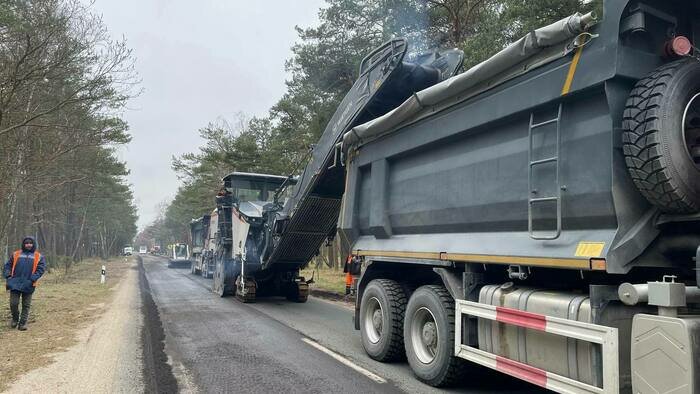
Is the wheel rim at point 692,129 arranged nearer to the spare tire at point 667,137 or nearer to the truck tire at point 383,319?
the spare tire at point 667,137

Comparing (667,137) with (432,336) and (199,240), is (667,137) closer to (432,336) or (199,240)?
(432,336)

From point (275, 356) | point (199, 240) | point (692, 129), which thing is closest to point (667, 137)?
point (692, 129)

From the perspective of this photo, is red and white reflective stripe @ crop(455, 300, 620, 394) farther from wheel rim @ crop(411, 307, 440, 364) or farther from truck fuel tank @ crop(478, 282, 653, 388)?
wheel rim @ crop(411, 307, 440, 364)

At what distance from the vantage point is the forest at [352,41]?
1340 cm

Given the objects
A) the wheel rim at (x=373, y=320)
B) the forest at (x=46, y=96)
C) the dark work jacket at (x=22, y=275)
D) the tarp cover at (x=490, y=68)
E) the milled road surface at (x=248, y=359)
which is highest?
the forest at (x=46, y=96)

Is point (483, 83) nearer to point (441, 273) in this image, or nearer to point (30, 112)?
point (441, 273)

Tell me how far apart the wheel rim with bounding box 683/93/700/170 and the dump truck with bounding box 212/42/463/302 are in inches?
151

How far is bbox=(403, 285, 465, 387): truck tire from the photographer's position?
4.88m

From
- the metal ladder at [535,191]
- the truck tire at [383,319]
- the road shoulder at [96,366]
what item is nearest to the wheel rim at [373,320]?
the truck tire at [383,319]

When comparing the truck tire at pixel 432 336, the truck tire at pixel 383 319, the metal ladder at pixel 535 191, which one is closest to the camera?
the metal ladder at pixel 535 191

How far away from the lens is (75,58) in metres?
12.2

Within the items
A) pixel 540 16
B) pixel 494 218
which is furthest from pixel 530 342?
pixel 540 16

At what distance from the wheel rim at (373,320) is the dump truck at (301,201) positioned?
2.37 meters

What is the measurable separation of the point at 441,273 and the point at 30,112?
13.0 meters
